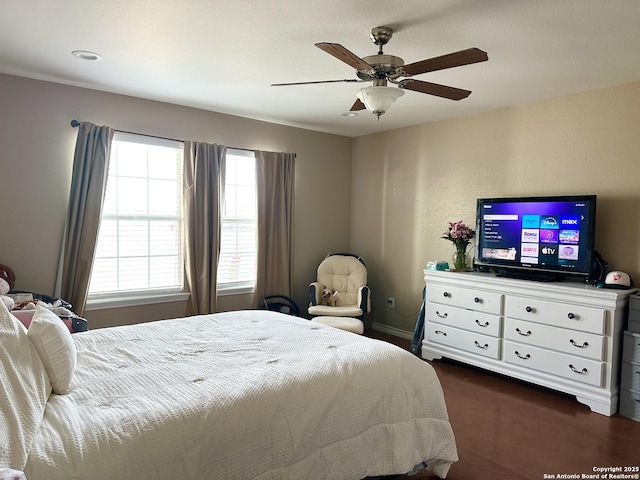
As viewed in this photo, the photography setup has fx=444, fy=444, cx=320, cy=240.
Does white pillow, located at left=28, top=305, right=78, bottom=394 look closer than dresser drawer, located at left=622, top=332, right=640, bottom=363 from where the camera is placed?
Yes

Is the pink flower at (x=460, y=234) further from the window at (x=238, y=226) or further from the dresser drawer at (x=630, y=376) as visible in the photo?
the window at (x=238, y=226)

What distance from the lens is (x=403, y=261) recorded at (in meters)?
5.32

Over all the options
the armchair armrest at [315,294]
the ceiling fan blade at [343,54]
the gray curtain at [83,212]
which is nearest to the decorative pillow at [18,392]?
the ceiling fan blade at [343,54]

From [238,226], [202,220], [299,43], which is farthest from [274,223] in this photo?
[299,43]

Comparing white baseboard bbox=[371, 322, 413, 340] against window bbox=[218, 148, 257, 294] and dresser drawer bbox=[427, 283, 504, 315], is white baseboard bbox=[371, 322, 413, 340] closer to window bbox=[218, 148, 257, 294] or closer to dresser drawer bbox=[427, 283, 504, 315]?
dresser drawer bbox=[427, 283, 504, 315]

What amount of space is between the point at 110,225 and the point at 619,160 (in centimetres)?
441

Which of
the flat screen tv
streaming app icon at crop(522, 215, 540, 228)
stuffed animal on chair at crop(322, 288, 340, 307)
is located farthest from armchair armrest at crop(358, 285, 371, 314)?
streaming app icon at crop(522, 215, 540, 228)

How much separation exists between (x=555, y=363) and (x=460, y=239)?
1.41 metres

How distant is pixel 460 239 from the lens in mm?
4430

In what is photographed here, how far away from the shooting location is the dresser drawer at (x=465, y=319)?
394 centimetres

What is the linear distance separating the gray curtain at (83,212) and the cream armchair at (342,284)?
222 centimetres

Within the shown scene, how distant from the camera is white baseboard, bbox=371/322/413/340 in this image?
528cm

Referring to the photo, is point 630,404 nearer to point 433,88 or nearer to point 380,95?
point 433,88

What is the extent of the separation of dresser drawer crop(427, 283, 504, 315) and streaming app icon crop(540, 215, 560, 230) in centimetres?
70
